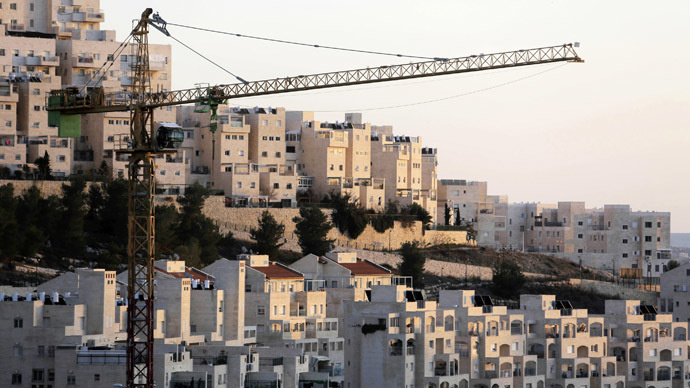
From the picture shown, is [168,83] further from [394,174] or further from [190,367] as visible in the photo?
[190,367]

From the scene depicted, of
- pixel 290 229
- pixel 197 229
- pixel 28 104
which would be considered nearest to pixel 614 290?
pixel 290 229

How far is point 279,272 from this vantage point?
72312 mm

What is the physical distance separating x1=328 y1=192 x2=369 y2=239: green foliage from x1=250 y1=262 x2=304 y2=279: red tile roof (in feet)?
78.0

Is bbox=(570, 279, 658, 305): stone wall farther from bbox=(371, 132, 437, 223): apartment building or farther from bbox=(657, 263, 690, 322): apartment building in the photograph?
bbox=(657, 263, 690, 322): apartment building

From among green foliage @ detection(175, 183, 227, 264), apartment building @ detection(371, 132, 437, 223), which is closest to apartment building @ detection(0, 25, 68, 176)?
green foliage @ detection(175, 183, 227, 264)

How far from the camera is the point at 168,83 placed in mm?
96750

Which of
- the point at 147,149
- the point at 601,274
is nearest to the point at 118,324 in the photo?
the point at 147,149

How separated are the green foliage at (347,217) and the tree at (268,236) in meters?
8.88

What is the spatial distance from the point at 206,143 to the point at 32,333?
1729 inches

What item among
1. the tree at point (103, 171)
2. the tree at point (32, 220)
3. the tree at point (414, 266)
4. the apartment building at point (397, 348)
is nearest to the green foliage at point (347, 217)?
the tree at point (414, 266)

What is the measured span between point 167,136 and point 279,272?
67.4ft

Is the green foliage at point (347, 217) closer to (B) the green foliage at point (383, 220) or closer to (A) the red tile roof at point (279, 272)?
(B) the green foliage at point (383, 220)

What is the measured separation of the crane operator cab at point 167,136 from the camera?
52.5 m

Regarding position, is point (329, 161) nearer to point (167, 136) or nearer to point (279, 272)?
point (279, 272)
